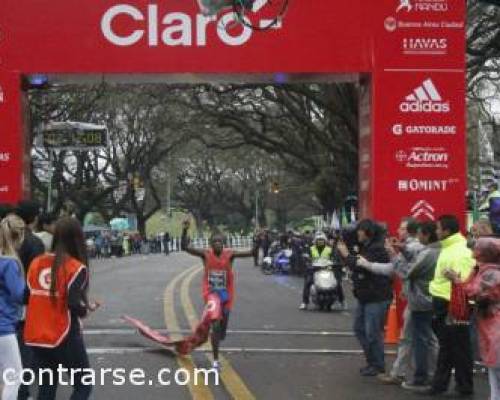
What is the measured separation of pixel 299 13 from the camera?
13.2 meters

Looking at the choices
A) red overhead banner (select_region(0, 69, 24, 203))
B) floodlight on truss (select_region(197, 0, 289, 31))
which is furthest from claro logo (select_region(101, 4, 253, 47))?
red overhead banner (select_region(0, 69, 24, 203))

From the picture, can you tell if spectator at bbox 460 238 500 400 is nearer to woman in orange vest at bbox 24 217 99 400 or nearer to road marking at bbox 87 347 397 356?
woman in orange vest at bbox 24 217 99 400

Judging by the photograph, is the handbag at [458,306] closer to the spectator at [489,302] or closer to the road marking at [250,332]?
the spectator at [489,302]

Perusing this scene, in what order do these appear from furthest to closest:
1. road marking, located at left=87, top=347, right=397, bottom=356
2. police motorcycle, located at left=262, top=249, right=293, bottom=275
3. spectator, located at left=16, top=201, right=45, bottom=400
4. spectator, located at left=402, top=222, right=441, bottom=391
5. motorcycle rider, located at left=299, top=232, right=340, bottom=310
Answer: police motorcycle, located at left=262, top=249, right=293, bottom=275 < motorcycle rider, located at left=299, top=232, right=340, bottom=310 < road marking, located at left=87, top=347, right=397, bottom=356 < spectator, located at left=402, top=222, right=441, bottom=391 < spectator, located at left=16, top=201, right=45, bottom=400

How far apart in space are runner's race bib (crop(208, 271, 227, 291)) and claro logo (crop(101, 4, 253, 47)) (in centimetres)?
378

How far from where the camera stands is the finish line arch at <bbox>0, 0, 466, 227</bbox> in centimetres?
1312

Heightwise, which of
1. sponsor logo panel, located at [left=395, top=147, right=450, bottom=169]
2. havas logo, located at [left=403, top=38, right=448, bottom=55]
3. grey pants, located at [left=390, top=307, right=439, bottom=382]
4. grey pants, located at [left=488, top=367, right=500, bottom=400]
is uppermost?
havas logo, located at [left=403, top=38, right=448, bottom=55]

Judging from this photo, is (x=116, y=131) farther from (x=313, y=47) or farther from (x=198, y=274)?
(x=313, y=47)

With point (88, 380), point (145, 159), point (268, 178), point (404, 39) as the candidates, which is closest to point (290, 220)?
point (268, 178)

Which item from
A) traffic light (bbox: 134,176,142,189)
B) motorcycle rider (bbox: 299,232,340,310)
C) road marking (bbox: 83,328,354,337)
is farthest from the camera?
traffic light (bbox: 134,176,142,189)

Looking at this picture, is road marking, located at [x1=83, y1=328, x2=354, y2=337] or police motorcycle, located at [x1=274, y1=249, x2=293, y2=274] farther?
police motorcycle, located at [x1=274, y1=249, x2=293, y2=274]

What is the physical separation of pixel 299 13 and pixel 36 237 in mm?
Result: 6157

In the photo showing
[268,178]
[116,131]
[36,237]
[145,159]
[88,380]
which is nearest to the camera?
[88,380]

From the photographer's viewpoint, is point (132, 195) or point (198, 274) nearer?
point (198, 274)
